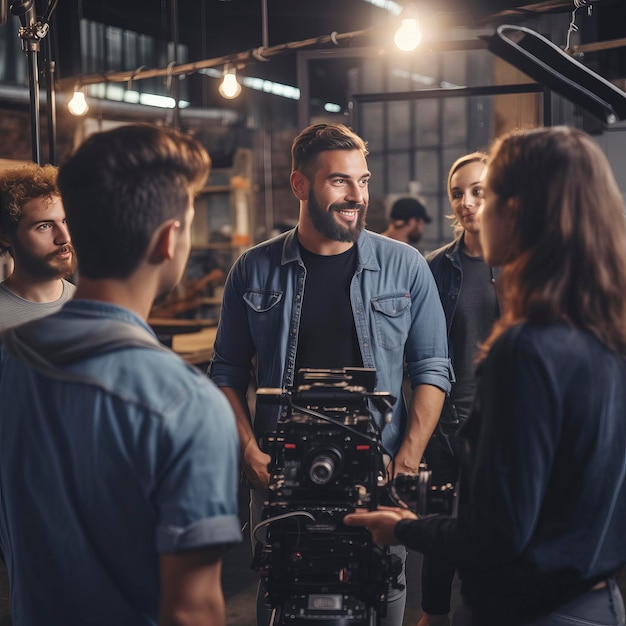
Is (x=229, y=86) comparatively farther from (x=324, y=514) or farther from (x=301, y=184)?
(x=324, y=514)


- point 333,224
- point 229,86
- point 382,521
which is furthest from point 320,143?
point 229,86

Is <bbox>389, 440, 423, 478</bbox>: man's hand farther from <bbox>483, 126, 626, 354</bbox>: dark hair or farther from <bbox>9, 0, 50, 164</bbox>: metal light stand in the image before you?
<bbox>9, 0, 50, 164</bbox>: metal light stand

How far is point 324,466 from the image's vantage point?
1589 millimetres

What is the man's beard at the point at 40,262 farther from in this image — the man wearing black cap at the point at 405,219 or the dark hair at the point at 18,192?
the man wearing black cap at the point at 405,219

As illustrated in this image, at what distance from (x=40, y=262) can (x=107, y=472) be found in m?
1.43

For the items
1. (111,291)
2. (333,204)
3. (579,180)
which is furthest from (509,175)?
(333,204)

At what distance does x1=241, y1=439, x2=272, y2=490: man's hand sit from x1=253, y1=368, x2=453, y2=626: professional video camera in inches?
20.5

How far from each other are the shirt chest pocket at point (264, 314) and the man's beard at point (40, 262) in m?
0.53

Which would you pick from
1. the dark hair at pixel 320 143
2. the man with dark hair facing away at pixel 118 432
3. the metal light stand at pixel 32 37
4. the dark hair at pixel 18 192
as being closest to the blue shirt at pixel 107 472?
the man with dark hair facing away at pixel 118 432

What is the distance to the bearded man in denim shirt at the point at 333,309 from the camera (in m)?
2.34

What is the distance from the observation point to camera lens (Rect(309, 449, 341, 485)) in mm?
1590

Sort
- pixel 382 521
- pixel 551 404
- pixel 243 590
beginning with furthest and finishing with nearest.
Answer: pixel 243 590, pixel 382 521, pixel 551 404

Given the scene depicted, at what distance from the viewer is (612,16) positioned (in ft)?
15.3

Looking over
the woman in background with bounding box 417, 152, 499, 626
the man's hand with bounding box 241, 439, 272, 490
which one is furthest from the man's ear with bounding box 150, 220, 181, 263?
the woman in background with bounding box 417, 152, 499, 626
